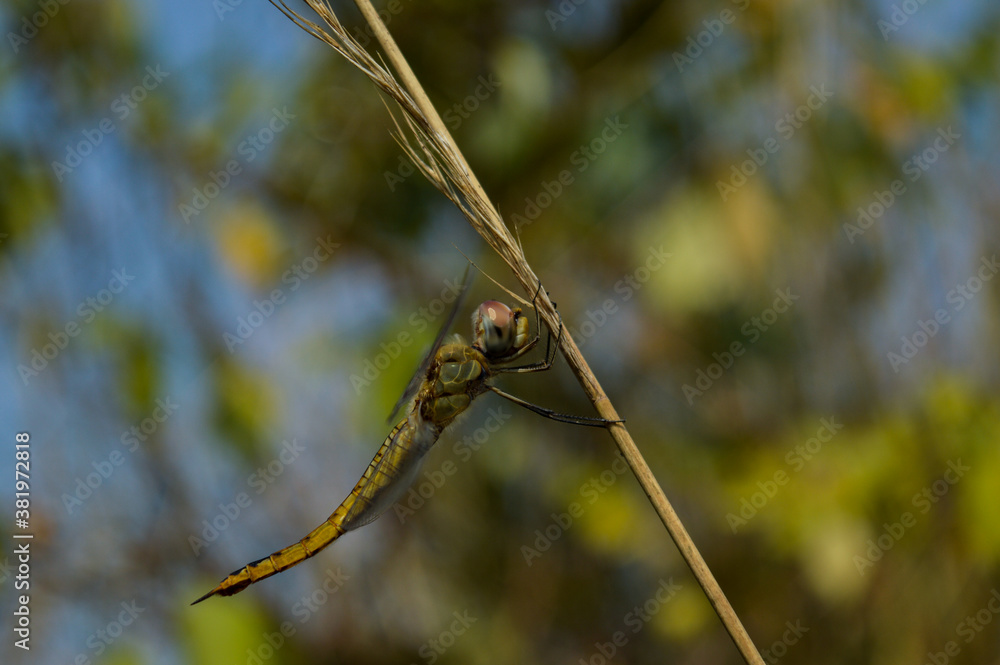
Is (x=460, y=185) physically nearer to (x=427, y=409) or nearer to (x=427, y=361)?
(x=427, y=361)

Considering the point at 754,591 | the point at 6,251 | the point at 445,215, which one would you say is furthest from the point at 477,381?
the point at 6,251

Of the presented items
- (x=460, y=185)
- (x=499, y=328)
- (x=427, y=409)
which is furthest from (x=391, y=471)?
(x=460, y=185)

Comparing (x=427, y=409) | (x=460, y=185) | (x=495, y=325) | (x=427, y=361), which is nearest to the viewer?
→ (x=460, y=185)

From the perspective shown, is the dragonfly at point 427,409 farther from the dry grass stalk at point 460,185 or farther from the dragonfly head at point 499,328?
the dry grass stalk at point 460,185

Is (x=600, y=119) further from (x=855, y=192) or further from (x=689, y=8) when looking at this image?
(x=855, y=192)

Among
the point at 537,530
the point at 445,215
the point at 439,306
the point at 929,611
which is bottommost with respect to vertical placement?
the point at 929,611

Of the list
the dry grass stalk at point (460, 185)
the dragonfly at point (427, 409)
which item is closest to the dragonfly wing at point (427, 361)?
the dragonfly at point (427, 409)
